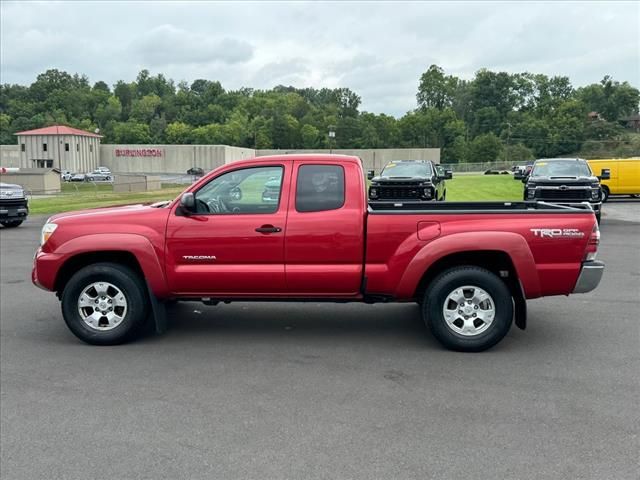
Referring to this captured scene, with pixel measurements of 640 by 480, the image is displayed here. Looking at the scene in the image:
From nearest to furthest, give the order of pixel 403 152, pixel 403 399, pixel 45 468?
pixel 45 468 < pixel 403 399 < pixel 403 152

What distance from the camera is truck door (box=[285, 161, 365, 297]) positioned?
19.8 ft

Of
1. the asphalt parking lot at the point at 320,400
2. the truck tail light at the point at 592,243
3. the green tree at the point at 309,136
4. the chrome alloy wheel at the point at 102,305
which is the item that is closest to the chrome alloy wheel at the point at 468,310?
the asphalt parking lot at the point at 320,400

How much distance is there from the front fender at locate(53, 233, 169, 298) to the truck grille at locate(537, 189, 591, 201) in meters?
13.4

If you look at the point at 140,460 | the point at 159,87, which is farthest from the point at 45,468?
the point at 159,87

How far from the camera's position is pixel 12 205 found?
60.7 feet

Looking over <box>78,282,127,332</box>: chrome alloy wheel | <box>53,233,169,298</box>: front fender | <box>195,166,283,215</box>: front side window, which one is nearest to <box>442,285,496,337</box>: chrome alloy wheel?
<box>195,166,283,215</box>: front side window

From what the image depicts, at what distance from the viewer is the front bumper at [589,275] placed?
5.89 metres

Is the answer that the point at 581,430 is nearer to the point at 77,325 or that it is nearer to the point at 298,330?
the point at 298,330

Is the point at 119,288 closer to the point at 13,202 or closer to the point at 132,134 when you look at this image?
the point at 13,202

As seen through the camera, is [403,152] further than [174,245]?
Yes

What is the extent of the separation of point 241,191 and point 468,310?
2501 millimetres

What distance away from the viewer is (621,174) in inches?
1085

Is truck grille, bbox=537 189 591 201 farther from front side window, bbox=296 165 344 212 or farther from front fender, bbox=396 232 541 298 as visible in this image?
front side window, bbox=296 165 344 212

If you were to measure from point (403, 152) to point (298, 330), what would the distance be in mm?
88842
